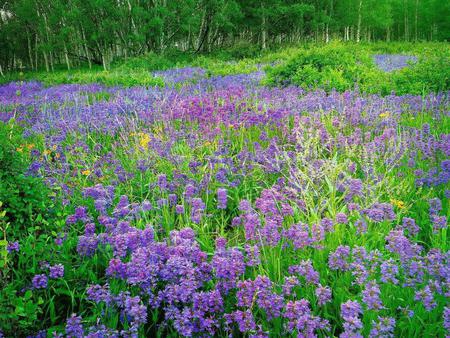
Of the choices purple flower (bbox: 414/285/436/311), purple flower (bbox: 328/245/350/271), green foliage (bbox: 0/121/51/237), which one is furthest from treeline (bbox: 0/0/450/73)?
purple flower (bbox: 414/285/436/311)

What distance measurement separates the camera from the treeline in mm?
28078

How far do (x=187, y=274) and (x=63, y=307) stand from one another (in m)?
0.98

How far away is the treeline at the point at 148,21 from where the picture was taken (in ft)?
92.1

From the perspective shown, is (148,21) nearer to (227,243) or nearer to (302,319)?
(227,243)

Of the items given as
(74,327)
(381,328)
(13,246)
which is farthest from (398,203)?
(13,246)

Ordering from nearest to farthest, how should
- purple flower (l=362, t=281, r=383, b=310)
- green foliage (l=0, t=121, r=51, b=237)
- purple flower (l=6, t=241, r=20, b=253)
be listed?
purple flower (l=362, t=281, r=383, b=310) → purple flower (l=6, t=241, r=20, b=253) → green foliage (l=0, t=121, r=51, b=237)

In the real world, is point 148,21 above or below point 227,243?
above

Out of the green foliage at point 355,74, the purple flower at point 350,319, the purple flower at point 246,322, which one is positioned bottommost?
the purple flower at point 246,322

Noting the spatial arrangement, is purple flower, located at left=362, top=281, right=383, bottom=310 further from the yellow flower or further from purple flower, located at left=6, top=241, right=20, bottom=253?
purple flower, located at left=6, top=241, right=20, bottom=253

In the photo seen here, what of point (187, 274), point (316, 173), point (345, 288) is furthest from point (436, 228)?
point (187, 274)

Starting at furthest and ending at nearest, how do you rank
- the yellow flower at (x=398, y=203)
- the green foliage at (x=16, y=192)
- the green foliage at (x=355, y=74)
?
the green foliage at (x=355, y=74)
the yellow flower at (x=398, y=203)
the green foliage at (x=16, y=192)

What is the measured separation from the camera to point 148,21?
28297mm

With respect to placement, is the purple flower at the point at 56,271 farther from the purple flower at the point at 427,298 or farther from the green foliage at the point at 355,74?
the green foliage at the point at 355,74

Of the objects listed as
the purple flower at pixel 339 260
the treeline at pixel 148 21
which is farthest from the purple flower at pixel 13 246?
the treeline at pixel 148 21
